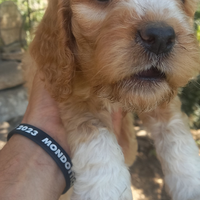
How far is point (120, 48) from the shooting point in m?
1.46

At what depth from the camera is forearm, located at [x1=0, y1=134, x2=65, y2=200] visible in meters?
1.74

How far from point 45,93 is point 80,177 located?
0.97 m

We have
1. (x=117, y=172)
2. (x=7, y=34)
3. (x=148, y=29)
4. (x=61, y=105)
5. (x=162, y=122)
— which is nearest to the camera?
(x=148, y=29)

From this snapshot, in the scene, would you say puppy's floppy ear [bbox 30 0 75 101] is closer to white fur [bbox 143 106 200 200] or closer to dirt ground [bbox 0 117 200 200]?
white fur [bbox 143 106 200 200]

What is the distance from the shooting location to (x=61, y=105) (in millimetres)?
2156

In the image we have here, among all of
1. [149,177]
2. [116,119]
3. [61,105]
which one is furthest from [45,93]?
[149,177]

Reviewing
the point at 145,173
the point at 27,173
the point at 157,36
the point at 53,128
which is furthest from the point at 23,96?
the point at 157,36

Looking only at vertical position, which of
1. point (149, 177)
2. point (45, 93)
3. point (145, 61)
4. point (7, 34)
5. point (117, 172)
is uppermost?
point (145, 61)

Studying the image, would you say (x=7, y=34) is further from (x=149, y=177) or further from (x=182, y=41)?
(x=182, y=41)

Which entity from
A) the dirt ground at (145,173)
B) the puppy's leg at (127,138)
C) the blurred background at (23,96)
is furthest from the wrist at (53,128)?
the dirt ground at (145,173)

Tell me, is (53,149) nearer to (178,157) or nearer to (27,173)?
(27,173)

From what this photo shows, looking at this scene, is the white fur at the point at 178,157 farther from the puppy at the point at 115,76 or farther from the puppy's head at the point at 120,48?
the puppy's head at the point at 120,48

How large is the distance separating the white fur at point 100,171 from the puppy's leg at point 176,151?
Result: 464 millimetres

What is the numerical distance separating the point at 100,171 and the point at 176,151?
2.53 ft
